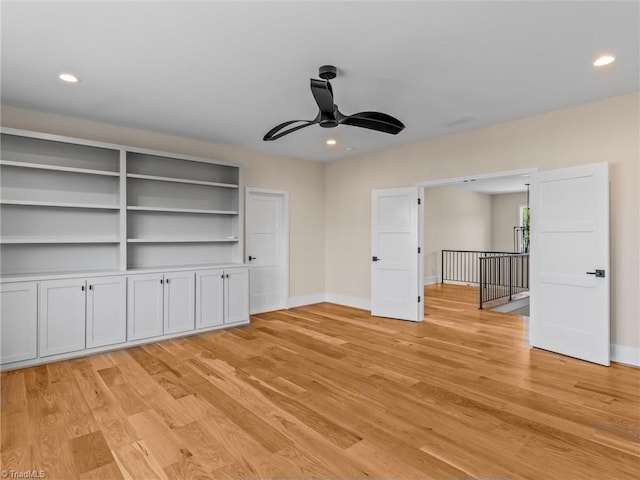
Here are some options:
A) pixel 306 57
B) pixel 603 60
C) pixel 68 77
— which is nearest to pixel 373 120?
pixel 306 57

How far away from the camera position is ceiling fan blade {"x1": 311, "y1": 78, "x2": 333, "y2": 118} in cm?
275

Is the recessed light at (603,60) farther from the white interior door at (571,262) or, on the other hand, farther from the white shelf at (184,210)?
the white shelf at (184,210)

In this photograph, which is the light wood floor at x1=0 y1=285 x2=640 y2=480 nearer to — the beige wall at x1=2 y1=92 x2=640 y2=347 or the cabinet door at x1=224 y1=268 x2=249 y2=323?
the cabinet door at x1=224 y1=268 x2=249 y2=323

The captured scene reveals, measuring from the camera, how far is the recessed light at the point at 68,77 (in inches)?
129

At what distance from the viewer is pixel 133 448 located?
2256 millimetres

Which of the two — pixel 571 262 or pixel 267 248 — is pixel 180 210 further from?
pixel 571 262

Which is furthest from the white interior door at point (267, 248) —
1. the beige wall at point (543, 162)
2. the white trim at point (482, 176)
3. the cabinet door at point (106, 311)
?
the white trim at point (482, 176)

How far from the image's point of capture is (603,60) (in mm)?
3008

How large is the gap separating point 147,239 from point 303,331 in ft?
8.18

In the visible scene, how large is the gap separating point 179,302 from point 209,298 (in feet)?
1.39

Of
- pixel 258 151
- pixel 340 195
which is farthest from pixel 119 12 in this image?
pixel 340 195

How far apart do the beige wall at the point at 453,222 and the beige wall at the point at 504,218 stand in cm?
22

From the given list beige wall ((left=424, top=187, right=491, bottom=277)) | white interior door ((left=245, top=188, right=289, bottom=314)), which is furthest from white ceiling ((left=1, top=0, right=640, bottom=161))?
beige wall ((left=424, top=187, right=491, bottom=277))

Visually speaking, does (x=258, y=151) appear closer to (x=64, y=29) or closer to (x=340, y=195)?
(x=340, y=195)
